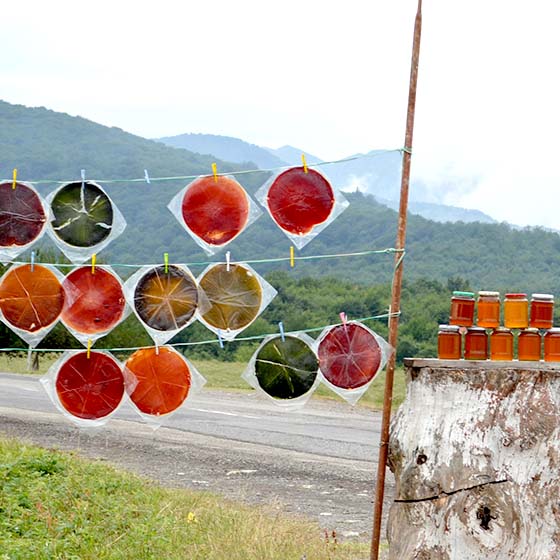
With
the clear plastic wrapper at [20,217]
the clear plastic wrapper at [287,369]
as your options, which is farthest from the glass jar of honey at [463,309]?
the clear plastic wrapper at [20,217]

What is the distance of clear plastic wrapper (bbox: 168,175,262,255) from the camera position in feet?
16.9

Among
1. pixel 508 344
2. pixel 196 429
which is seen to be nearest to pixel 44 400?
pixel 196 429

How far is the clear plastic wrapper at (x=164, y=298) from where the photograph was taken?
5.08 m

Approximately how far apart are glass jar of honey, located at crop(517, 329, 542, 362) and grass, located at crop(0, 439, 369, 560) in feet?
5.55

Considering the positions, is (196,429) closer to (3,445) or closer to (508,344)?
(3,445)

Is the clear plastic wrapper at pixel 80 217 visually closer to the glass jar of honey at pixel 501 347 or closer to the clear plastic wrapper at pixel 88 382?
the clear plastic wrapper at pixel 88 382

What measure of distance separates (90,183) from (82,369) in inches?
34.7

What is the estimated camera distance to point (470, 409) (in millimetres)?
4383

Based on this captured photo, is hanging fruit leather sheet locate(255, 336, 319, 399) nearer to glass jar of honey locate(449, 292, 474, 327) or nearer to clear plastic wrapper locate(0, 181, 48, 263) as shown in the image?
glass jar of honey locate(449, 292, 474, 327)

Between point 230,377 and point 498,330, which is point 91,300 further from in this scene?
point 230,377

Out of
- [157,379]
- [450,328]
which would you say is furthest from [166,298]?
[450,328]

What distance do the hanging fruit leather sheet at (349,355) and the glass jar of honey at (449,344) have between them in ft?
1.98

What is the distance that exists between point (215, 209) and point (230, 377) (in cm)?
1758

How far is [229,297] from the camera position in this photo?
509 cm
